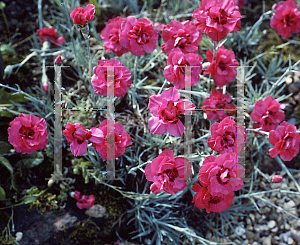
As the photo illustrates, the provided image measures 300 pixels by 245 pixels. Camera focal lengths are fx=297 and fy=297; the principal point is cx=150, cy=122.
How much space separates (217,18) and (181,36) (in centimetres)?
17

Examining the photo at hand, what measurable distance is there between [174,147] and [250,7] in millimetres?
1362

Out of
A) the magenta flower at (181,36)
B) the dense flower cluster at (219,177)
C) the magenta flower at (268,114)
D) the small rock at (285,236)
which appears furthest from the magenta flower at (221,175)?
the small rock at (285,236)

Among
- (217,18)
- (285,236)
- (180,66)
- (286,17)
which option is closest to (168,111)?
(180,66)

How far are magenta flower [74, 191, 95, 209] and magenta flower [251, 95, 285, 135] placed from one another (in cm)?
92

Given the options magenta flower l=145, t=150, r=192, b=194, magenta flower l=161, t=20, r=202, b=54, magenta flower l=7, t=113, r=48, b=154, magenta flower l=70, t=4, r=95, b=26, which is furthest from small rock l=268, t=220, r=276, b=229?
magenta flower l=70, t=4, r=95, b=26

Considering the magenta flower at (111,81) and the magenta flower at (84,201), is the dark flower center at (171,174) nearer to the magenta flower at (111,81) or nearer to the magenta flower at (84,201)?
the magenta flower at (111,81)

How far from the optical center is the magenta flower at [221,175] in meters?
1.09

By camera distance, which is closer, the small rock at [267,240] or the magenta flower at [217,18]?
the magenta flower at [217,18]

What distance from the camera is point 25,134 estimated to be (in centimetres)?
131

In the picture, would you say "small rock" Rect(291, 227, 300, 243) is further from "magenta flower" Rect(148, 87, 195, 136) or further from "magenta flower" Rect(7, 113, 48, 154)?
"magenta flower" Rect(7, 113, 48, 154)

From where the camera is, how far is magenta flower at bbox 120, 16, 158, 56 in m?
1.30

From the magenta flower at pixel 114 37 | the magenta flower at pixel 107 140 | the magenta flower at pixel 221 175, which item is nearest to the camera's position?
the magenta flower at pixel 221 175

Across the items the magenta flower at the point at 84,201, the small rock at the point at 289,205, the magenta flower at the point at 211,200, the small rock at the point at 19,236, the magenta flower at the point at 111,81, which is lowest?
the small rock at the point at 289,205

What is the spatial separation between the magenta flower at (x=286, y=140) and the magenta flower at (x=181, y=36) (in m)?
0.51
